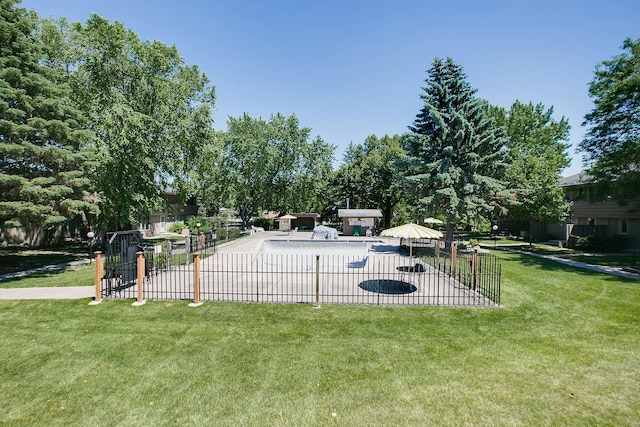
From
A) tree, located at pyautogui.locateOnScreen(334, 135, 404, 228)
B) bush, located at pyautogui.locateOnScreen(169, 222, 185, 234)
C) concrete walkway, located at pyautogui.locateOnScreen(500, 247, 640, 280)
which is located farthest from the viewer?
bush, located at pyautogui.locateOnScreen(169, 222, 185, 234)

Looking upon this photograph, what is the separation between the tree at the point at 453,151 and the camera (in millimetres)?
20734

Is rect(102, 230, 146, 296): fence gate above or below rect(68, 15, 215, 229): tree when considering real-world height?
below

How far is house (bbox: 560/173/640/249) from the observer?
23312 mm

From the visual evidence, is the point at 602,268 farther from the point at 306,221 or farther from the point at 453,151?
the point at 306,221

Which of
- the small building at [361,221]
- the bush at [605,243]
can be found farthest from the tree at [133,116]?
the bush at [605,243]

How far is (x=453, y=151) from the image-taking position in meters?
21.0

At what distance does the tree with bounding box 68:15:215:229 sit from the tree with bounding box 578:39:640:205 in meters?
25.8

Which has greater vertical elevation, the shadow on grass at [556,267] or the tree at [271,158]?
the tree at [271,158]

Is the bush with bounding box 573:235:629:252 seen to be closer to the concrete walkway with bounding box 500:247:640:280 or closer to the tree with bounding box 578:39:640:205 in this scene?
the tree with bounding box 578:39:640:205

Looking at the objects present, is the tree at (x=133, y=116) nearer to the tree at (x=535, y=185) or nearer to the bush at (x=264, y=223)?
the tree at (x=535, y=185)

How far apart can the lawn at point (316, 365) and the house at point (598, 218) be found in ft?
65.1

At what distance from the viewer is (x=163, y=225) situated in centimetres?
4206

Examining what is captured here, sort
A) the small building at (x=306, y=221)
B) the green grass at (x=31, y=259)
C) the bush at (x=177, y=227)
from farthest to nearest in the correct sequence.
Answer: the small building at (x=306, y=221) < the bush at (x=177, y=227) < the green grass at (x=31, y=259)

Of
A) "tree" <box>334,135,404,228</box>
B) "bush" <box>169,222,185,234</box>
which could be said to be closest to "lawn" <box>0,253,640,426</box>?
"tree" <box>334,135,404,228</box>
